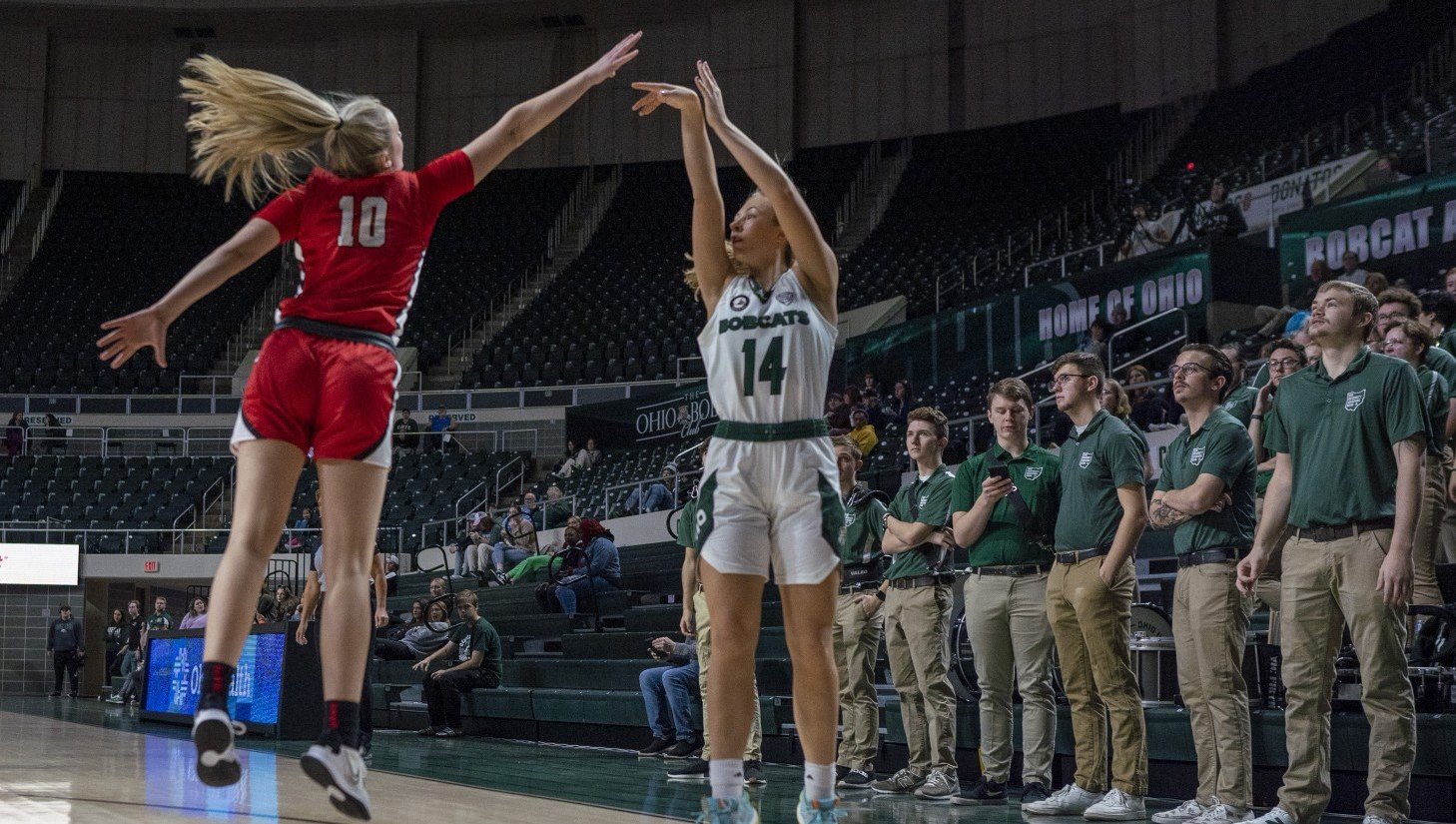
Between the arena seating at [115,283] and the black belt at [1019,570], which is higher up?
the arena seating at [115,283]

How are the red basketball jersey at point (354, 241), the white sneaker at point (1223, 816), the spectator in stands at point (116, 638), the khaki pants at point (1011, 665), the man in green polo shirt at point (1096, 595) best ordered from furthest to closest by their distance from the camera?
the spectator in stands at point (116, 638)
the khaki pants at point (1011, 665)
the man in green polo shirt at point (1096, 595)
the white sneaker at point (1223, 816)
the red basketball jersey at point (354, 241)

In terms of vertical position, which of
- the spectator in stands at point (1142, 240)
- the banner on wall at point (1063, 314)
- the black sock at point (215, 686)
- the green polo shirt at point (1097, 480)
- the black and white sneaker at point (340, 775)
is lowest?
the black and white sneaker at point (340, 775)

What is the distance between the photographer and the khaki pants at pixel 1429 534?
5.48 m

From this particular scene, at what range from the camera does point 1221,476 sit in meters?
5.47

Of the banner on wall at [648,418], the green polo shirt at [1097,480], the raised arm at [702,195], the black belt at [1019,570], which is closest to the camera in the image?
the raised arm at [702,195]

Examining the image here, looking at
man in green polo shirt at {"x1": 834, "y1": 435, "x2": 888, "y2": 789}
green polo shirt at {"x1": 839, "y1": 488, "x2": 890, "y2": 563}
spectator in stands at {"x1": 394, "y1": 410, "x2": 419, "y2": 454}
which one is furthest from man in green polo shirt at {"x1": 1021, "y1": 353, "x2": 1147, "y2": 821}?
spectator in stands at {"x1": 394, "y1": 410, "x2": 419, "y2": 454}

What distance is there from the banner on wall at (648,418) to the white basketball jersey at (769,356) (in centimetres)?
1452

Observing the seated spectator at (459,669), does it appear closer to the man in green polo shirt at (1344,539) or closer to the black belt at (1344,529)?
the man in green polo shirt at (1344,539)

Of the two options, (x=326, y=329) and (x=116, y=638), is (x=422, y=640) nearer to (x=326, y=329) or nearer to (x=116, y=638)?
(x=326, y=329)

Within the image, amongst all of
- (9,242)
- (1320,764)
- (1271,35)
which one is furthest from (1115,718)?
(9,242)

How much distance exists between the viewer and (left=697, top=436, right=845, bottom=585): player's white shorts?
11.6 ft

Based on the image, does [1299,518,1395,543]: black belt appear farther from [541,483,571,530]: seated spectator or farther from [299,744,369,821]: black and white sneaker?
[541,483,571,530]: seated spectator

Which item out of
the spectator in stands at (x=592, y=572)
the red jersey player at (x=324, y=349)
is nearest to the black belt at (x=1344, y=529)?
the red jersey player at (x=324, y=349)

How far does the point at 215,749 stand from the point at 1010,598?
4041 mm
